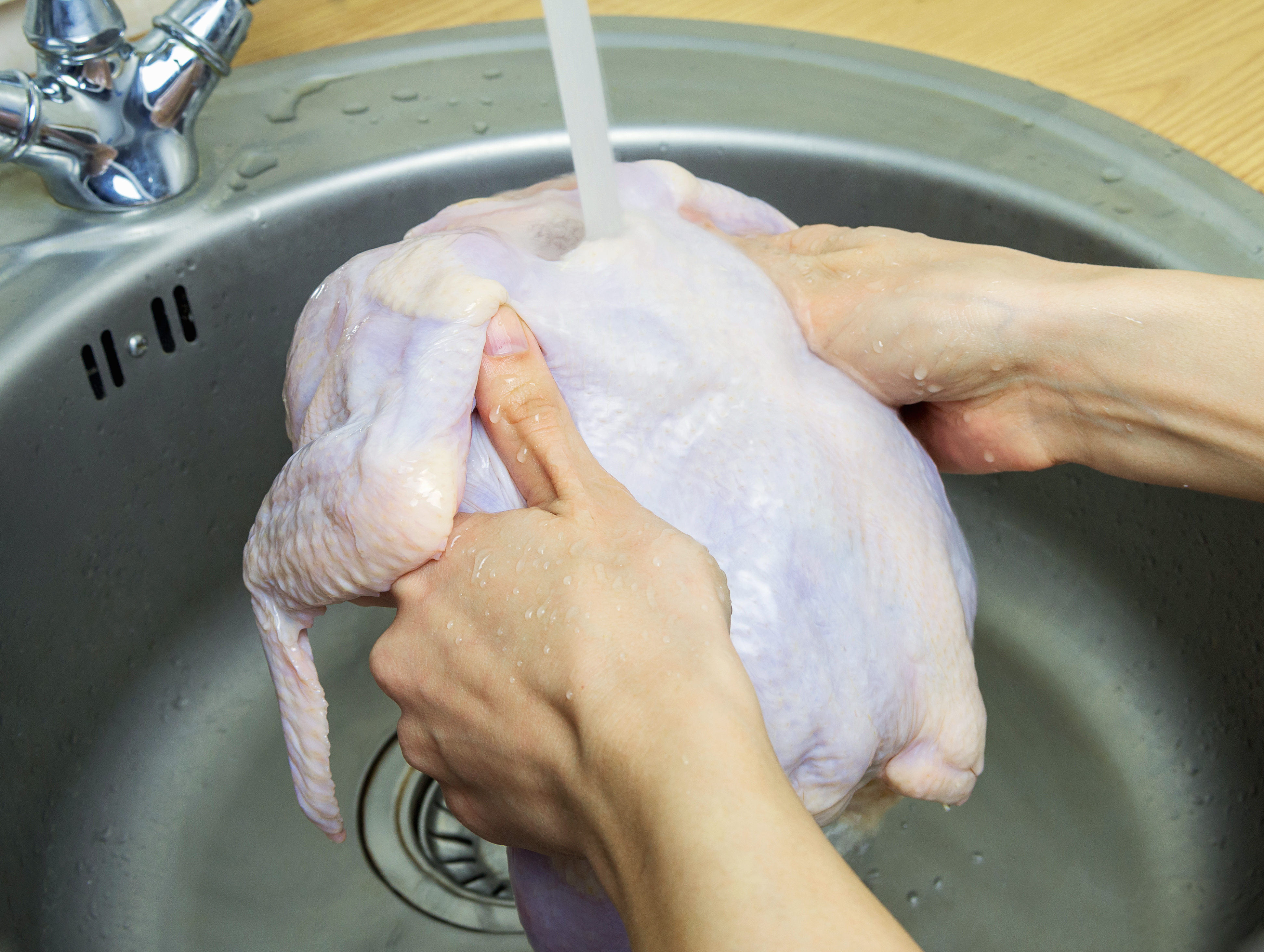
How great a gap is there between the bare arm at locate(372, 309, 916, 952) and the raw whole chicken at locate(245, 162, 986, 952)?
1.2 inches

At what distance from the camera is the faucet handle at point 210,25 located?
0.79 m

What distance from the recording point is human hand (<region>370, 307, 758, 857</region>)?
0.44 meters

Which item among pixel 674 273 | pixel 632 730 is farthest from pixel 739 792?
pixel 674 273

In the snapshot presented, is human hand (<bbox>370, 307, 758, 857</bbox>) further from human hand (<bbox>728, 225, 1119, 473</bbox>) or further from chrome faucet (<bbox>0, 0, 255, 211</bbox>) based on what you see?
chrome faucet (<bbox>0, 0, 255, 211</bbox>)

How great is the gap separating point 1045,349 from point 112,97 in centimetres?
68

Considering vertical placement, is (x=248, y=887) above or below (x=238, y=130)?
below

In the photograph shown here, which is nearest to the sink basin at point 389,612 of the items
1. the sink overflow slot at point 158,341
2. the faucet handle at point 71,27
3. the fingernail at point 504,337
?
the sink overflow slot at point 158,341

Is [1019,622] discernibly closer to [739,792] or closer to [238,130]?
[739,792]

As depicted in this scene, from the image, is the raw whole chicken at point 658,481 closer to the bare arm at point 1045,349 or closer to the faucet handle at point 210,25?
the bare arm at point 1045,349

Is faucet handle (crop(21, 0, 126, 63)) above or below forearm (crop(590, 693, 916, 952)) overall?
above

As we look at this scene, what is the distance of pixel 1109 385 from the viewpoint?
2.18ft

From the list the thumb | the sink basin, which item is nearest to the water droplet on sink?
the sink basin

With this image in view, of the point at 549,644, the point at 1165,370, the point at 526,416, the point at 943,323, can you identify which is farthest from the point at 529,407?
the point at 1165,370

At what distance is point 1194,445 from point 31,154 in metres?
0.82
